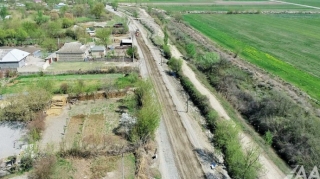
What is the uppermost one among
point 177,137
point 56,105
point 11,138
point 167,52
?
point 167,52

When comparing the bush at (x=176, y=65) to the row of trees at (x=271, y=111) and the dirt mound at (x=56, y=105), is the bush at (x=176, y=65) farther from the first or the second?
the dirt mound at (x=56, y=105)

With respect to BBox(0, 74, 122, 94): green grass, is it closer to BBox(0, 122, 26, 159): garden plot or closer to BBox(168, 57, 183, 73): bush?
BBox(168, 57, 183, 73): bush

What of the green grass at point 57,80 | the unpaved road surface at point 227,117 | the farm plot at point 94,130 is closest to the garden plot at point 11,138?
the farm plot at point 94,130

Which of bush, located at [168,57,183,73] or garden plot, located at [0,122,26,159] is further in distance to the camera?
bush, located at [168,57,183,73]

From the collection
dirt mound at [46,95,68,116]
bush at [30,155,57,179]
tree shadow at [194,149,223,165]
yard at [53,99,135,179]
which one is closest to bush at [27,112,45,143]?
dirt mound at [46,95,68,116]

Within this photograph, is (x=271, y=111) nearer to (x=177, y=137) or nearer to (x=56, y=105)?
(x=177, y=137)

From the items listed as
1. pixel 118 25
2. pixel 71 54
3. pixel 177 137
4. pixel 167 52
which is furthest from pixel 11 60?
pixel 118 25
